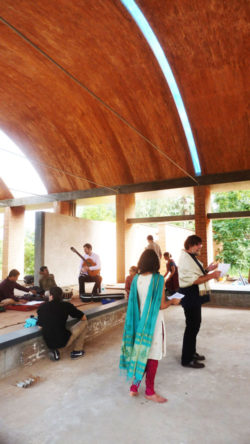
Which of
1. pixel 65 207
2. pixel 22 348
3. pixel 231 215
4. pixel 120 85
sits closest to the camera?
pixel 22 348

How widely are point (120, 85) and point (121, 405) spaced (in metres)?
8.45

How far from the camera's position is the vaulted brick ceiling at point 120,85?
7.18 m

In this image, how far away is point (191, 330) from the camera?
382 cm

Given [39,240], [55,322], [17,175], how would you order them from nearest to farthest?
1. [55,322]
2. [39,240]
3. [17,175]

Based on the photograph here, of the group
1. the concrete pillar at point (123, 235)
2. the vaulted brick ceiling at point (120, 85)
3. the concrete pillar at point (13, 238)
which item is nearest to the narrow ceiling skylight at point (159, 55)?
the vaulted brick ceiling at point (120, 85)

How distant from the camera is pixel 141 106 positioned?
371 inches

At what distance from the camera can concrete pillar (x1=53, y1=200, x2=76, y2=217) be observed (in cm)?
1316

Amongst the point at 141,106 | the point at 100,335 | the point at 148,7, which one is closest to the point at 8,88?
the point at 141,106

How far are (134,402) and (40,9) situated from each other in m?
8.32

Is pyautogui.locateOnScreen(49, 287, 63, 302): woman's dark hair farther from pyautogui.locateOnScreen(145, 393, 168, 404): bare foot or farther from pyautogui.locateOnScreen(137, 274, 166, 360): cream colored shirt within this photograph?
pyautogui.locateOnScreen(145, 393, 168, 404): bare foot

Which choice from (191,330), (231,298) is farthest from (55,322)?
(231,298)

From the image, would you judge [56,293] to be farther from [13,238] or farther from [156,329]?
[13,238]

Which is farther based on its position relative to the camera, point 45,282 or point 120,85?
point 120,85

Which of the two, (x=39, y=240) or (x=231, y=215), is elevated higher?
(x=231, y=215)
